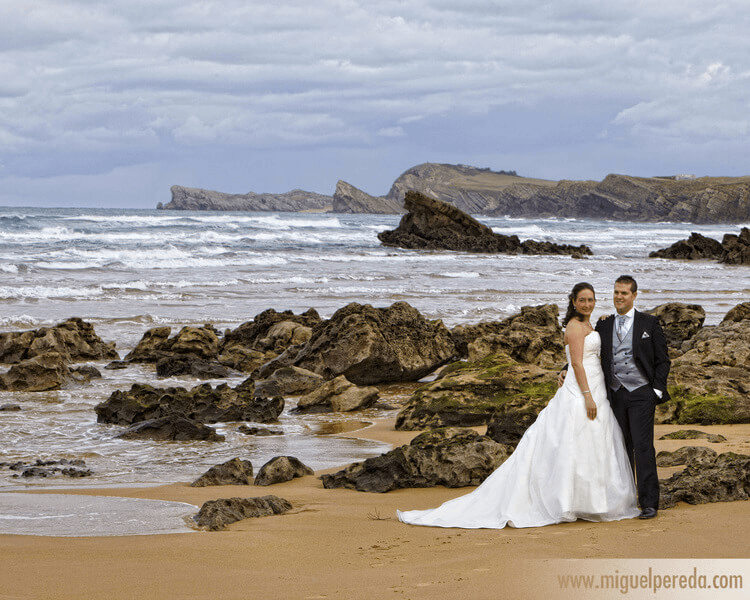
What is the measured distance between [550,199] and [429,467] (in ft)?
493

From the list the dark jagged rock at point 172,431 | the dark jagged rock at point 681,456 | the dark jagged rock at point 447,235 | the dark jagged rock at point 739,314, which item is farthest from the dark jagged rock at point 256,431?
the dark jagged rock at point 447,235

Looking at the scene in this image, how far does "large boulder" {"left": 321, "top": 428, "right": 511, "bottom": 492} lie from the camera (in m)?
6.08

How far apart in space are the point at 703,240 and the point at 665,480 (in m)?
45.4

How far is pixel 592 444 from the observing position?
506cm

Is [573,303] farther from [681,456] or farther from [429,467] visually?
[681,456]

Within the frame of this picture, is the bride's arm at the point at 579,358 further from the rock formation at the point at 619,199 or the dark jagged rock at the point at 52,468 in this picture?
the rock formation at the point at 619,199

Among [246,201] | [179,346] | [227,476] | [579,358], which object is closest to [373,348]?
[179,346]

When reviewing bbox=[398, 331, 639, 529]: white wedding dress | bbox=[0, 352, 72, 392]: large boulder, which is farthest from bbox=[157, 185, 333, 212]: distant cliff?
bbox=[398, 331, 639, 529]: white wedding dress

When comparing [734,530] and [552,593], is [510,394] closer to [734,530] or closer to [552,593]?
[734,530]

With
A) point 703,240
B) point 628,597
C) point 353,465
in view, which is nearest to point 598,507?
point 628,597

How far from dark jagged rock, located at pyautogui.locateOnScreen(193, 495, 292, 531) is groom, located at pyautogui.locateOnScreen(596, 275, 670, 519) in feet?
7.29

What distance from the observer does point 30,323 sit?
16719 mm

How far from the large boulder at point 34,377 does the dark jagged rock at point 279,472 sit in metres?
5.45

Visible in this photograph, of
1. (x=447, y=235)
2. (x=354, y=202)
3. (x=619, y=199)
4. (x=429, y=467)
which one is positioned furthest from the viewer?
(x=354, y=202)
